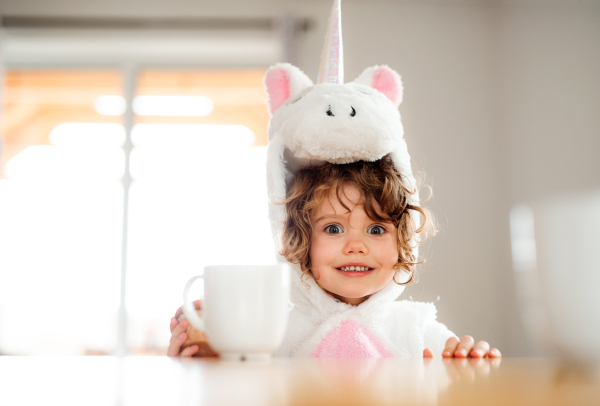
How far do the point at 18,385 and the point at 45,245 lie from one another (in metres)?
3.02

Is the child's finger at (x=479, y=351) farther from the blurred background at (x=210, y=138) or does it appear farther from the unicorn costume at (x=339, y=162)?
the blurred background at (x=210, y=138)

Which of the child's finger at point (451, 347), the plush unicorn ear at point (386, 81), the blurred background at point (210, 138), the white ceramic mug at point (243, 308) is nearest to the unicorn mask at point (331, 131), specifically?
the plush unicorn ear at point (386, 81)

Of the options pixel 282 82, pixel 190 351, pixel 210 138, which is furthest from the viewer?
pixel 210 138

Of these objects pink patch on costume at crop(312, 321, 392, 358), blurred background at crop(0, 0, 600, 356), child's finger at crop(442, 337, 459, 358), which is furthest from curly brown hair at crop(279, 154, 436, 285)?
blurred background at crop(0, 0, 600, 356)

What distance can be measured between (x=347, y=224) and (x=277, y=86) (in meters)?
0.36

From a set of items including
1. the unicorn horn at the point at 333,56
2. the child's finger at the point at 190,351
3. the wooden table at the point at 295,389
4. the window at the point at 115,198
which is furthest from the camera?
the window at the point at 115,198

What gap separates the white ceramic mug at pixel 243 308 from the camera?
44 centimetres

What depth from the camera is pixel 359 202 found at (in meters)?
0.92

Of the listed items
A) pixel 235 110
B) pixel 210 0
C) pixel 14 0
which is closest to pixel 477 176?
pixel 235 110

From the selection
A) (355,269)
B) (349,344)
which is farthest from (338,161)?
(349,344)

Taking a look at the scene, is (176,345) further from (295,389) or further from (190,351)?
(295,389)

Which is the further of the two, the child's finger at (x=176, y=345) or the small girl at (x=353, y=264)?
the small girl at (x=353, y=264)

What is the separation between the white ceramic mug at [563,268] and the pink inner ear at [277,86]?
84 cm

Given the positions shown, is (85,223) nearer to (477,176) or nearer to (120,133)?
(120,133)
